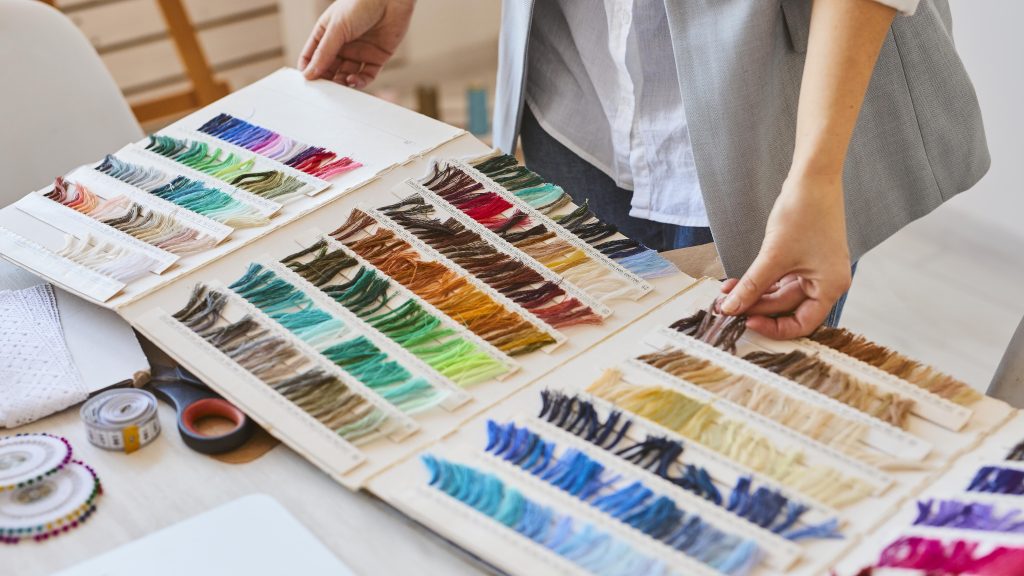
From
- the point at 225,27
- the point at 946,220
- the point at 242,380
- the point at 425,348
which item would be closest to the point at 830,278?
the point at 425,348

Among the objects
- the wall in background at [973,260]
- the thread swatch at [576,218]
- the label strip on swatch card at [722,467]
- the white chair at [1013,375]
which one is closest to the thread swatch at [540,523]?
the label strip on swatch card at [722,467]

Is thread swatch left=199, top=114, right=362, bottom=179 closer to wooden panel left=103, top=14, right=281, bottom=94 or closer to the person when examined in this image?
the person

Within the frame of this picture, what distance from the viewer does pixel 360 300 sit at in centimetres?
98

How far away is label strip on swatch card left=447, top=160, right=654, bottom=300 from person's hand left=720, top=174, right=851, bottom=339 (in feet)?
0.35

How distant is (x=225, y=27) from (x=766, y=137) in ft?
8.73

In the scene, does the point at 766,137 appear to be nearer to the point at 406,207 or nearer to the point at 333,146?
the point at 406,207

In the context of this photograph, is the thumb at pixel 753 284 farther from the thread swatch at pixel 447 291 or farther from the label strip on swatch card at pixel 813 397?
the thread swatch at pixel 447 291

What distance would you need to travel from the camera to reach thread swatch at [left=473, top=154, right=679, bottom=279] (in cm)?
105

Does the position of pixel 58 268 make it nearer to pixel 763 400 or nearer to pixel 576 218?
pixel 576 218

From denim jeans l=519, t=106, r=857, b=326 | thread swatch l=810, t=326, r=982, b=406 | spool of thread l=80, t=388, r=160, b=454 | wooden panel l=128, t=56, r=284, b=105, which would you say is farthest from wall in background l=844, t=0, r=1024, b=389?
wooden panel l=128, t=56, r=284, b=105

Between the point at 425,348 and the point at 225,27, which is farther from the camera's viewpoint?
the point at 225,27

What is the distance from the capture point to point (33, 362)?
95cm

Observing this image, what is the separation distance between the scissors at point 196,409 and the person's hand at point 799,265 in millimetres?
459

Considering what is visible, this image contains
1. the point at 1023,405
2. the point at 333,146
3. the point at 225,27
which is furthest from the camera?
the point at 225,27
